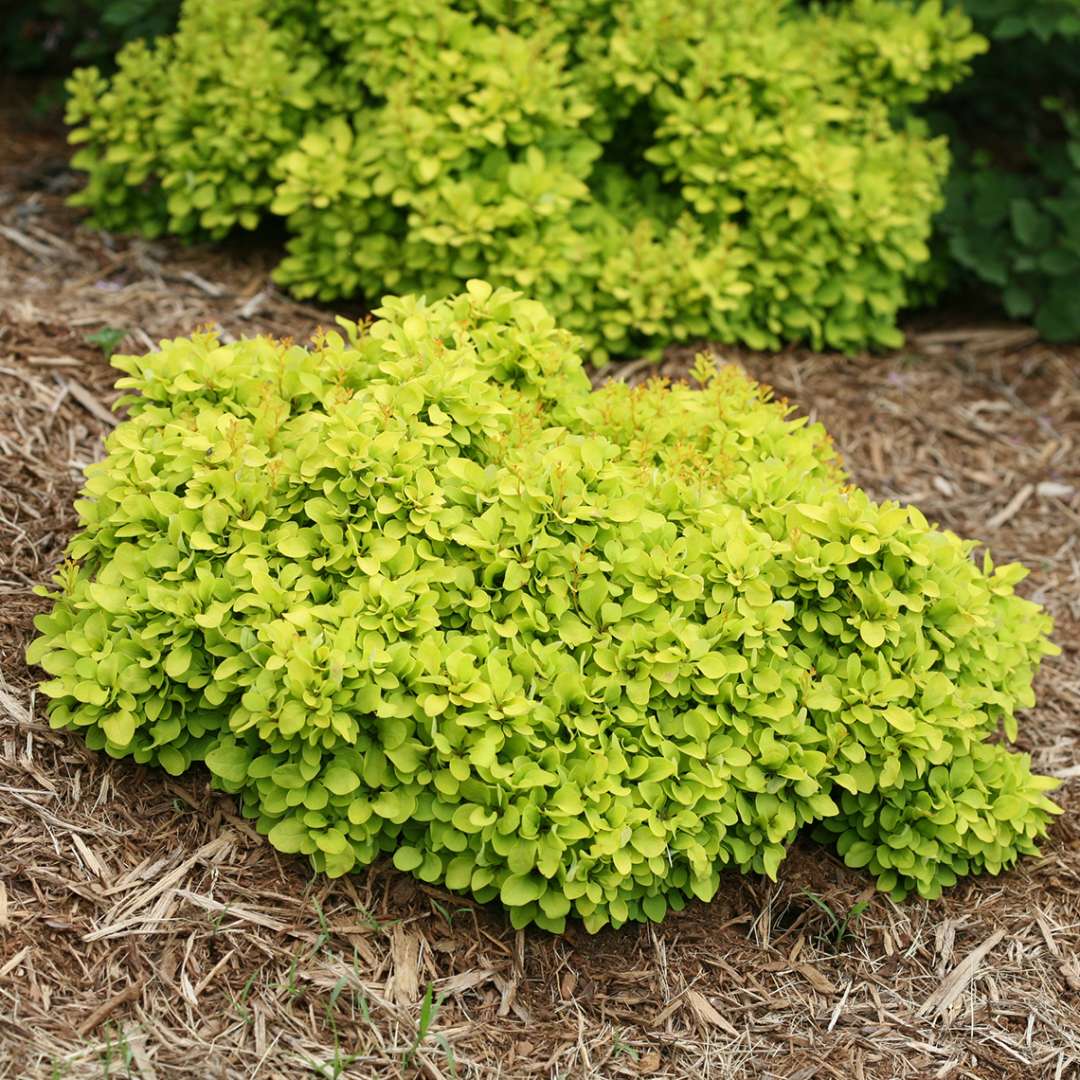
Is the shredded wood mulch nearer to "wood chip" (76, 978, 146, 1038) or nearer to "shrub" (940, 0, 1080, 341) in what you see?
"wood chip" (76, 978, 146, 1038)

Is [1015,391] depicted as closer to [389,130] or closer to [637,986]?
[389,130]

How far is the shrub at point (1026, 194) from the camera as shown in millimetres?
4215

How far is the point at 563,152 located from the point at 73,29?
2360mm

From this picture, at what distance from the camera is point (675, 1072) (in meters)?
2.29

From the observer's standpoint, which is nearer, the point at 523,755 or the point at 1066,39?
the point at 523,755

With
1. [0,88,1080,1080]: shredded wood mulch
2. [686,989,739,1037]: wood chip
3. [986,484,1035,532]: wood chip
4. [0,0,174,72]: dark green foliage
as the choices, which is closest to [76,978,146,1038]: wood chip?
[0,88,1080,1080]: shredded wood mulch

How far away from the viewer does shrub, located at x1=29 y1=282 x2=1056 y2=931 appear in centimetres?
227

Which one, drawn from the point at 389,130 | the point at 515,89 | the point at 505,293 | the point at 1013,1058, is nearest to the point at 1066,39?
the point at 515,89

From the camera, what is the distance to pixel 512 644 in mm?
2373

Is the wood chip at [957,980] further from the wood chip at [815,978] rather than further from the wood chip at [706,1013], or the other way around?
the wood chip at [706,1013]

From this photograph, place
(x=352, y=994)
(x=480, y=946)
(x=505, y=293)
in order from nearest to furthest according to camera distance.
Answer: (x=352, y=994) < (x=480, y=946) < (x=505, y=293)

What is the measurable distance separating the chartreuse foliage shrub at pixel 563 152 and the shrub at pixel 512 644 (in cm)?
112

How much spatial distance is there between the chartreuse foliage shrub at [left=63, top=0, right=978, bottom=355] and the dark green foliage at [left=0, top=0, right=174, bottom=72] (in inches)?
12.8

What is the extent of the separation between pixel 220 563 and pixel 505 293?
92 centimetres
